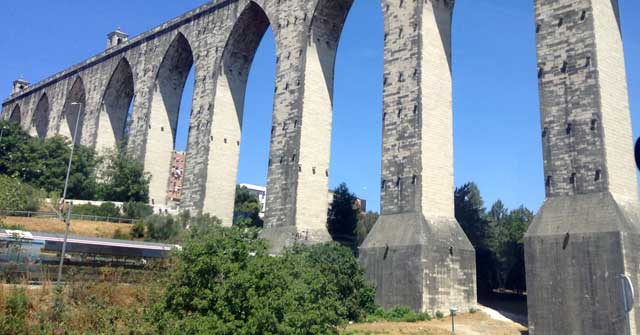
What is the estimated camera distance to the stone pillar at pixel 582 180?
16.9 m

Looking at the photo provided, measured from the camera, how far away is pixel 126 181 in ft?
117

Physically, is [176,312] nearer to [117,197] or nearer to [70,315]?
[70,315]

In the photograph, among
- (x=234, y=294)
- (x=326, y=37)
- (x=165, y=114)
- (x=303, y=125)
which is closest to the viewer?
(x=234, y=294)

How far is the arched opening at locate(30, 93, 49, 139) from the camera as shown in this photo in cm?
5269

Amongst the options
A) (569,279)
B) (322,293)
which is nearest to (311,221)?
(322,293)

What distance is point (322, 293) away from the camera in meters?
17.0

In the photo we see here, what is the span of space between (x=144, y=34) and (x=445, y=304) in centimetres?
3060

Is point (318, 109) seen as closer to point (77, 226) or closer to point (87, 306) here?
point (77, 226)

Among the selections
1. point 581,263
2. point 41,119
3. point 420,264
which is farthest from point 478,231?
point 41,119

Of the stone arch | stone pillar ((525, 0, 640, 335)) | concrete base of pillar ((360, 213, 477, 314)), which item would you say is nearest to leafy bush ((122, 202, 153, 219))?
the stone arch

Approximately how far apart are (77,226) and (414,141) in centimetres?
1919

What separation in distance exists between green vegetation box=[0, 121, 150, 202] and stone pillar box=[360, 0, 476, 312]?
66.1 feet

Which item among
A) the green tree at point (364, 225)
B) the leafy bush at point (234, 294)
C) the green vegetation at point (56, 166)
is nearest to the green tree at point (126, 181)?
the green vegetation at point (56, 166)

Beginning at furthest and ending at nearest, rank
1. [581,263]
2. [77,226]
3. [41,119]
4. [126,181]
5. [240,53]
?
[41,119]
[126,181]
[240,53]
[77,226]
[581,263]
